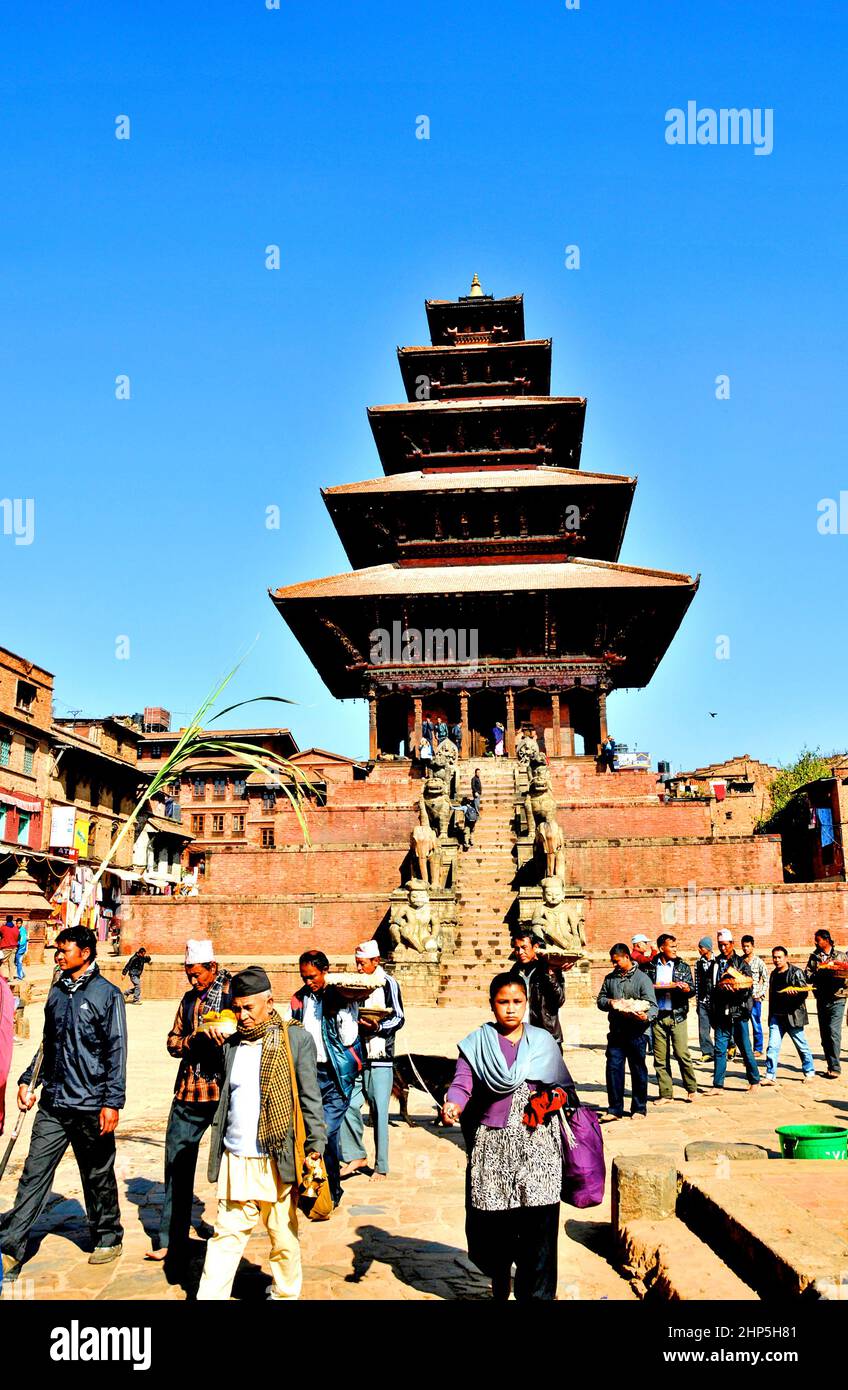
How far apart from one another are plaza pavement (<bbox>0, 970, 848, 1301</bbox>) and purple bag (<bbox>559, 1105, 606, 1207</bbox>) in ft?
3.40

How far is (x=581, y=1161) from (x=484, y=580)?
27.2 meters

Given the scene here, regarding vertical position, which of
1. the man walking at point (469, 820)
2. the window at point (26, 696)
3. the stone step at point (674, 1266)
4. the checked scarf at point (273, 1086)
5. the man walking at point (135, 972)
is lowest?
the man walking at point (135, 972)

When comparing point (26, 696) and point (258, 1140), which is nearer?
point (258, 1140)

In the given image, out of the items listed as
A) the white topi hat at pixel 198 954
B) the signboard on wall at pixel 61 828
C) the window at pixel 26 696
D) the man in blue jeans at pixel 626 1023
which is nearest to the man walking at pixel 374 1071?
the white topi hat at pixel 198 954

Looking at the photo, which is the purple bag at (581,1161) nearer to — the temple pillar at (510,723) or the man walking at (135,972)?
the man walking at (135,972)

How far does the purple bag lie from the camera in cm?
395

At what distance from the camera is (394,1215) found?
6.08 m

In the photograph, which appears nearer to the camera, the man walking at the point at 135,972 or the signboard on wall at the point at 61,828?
the man walking at the point at 135,972

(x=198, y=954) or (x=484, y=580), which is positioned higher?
(x=484, y=580)

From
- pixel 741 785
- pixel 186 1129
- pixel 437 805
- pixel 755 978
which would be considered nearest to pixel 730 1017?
pixel 755 978

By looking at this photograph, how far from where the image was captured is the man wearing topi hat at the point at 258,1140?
4.13m

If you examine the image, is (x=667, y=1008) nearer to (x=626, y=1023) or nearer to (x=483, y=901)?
(x=626, y=1023)

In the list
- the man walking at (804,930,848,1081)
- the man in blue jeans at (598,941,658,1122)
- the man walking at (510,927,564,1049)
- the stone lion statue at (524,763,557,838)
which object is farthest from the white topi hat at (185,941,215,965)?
the stone lion statue at (524,763,557,838)
